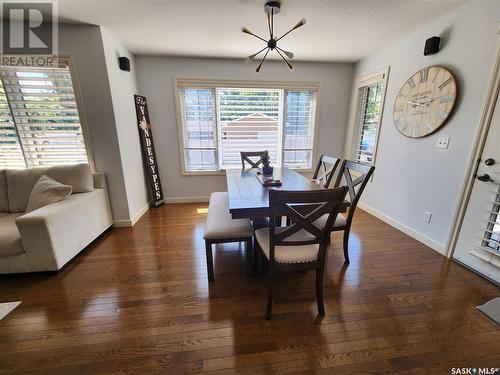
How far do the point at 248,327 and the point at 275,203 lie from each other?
0.88 meters

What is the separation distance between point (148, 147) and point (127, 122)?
55cm

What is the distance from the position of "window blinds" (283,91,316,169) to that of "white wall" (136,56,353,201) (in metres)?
0.17

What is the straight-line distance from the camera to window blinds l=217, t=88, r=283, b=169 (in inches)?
139

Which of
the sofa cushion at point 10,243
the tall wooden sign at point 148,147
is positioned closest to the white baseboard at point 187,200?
the tall wooden sign at point 148,147

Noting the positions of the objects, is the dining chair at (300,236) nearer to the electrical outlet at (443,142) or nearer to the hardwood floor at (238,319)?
the hardwood floor at (238,319)

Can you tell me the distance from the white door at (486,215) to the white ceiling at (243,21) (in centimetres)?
130

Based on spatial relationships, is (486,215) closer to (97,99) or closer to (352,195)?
(352,195)

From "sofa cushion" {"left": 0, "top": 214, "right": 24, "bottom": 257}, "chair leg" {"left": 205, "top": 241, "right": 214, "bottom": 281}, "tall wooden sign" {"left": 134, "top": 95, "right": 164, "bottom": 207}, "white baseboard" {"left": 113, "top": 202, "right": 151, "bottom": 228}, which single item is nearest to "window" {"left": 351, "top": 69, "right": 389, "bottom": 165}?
"chair leg" {"left": 205, "top": 241, "right": 214, "bottom": 281}

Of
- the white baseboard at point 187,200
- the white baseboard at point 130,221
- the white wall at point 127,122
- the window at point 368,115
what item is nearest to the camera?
the white wall at point 127,122

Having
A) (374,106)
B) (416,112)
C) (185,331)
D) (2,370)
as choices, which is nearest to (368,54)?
(374,106)

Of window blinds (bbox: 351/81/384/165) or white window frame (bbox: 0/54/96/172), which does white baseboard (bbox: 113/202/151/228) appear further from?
window blinds (bbox: 351/81/384/165)

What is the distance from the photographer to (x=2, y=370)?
114 centimetres

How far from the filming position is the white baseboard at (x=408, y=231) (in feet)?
7.39

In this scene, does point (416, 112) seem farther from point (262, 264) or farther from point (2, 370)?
point (2, 370)
